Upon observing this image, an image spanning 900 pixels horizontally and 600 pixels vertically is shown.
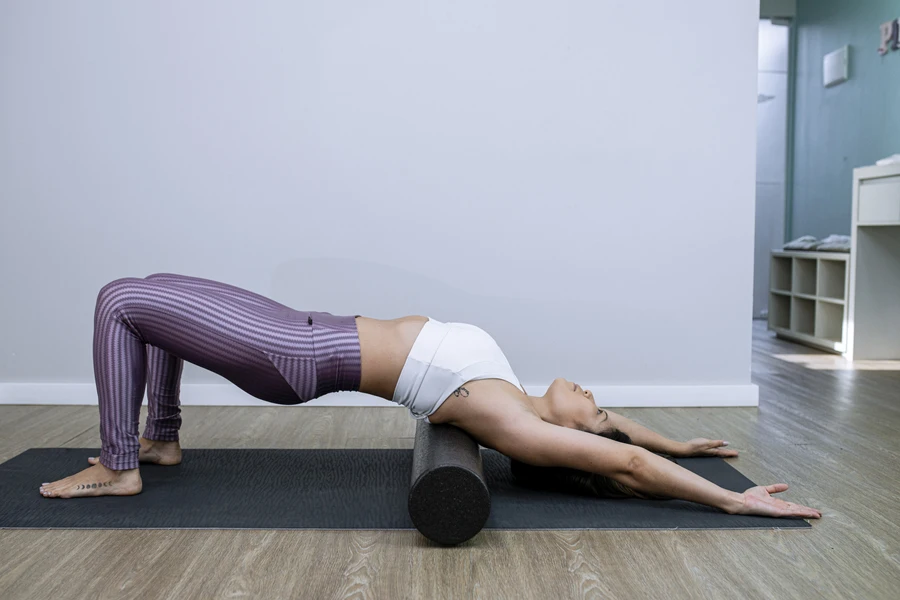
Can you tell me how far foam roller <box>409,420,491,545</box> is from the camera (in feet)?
5.48

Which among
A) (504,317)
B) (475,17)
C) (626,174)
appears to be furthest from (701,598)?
(475,17)

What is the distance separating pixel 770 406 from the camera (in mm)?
3225

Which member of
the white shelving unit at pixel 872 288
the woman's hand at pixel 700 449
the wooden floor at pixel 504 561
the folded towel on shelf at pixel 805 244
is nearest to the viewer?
the wooden floor at pixel 504 561

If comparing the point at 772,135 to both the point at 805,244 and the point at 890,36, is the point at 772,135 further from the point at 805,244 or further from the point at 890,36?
the point at 805,244

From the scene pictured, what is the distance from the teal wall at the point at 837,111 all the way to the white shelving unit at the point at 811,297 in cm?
68

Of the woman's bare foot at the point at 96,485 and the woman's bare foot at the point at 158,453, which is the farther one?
the woman's bare foot at the point at 158,453

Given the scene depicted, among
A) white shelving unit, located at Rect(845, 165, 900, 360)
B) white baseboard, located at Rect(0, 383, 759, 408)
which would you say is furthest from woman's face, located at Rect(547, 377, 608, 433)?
white shelving unit, located at Rect(845, 165, 900, 360)

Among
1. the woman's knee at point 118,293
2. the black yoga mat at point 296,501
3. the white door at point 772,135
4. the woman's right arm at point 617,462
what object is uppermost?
the white door at point 772,135

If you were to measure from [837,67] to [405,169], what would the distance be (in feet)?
12.5

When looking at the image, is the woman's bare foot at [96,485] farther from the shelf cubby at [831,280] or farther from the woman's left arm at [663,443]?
the shelf cubby at [831,280]

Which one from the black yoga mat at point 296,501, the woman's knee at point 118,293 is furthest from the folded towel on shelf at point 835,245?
the woman's knee at point 118,293

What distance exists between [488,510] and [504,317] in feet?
5.19

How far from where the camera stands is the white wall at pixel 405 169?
10.3 feet

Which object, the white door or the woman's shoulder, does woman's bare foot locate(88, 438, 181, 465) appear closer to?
the woman's shoulder
